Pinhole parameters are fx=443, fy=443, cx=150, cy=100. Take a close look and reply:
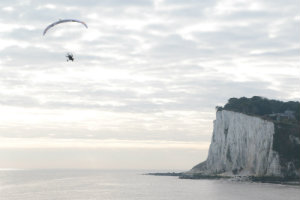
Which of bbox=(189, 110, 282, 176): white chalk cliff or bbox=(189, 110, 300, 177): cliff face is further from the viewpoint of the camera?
bbox=(189, 110, 282, 176): white chalk cliff

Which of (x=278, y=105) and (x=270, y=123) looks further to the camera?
(x=278, y=105)

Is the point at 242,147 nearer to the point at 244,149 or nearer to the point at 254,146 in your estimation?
the point at 244,149

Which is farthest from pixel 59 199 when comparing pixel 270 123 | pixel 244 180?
pixel 270 123

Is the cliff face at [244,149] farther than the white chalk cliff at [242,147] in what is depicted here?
No

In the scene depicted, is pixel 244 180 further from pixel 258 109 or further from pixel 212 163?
pixel 258 109

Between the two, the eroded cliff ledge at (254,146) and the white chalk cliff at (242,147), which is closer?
the eroded cliff ledge at (254,146)

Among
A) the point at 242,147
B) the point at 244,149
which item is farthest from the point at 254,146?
the point at 242,147

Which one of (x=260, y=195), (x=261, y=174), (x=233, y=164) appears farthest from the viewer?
(x=233, y=164)
